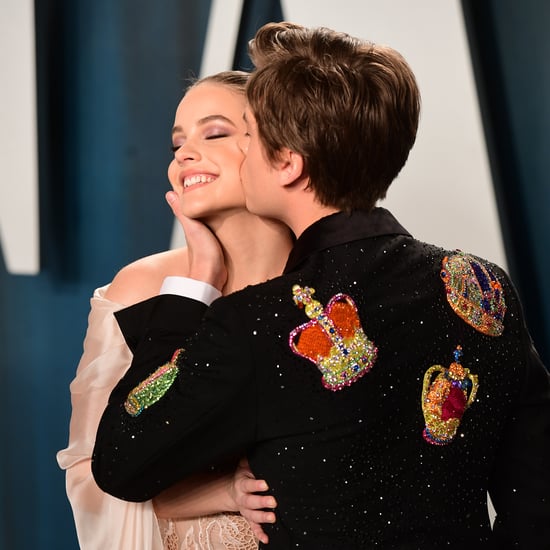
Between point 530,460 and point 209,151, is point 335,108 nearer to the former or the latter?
point 209,151

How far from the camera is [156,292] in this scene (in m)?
1.59

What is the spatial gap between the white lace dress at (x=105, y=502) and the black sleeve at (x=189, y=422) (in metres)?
0.37

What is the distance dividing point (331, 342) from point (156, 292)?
1.88ft

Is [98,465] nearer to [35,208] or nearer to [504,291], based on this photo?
[504,291]

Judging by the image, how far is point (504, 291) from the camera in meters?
1.28

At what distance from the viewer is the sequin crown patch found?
1192 millimetres

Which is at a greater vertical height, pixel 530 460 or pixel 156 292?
pixel 156 292

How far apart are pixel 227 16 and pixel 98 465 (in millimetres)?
1573

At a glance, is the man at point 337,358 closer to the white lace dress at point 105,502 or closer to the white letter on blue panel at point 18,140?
the white lace dress at point 105,502

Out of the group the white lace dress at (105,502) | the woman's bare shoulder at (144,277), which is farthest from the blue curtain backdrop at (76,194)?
the white lace dress at (105,502)

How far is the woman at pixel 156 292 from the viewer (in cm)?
147

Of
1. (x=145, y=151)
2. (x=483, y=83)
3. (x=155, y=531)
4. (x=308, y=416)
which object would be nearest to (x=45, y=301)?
(x=145, y=151)

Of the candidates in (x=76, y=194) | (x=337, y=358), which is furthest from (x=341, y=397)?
(x=76, y=194)

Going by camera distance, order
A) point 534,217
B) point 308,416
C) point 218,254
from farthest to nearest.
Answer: point 534,217
point 218,254
point 308,416
